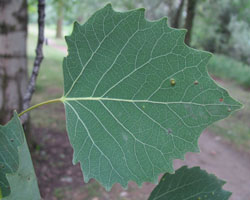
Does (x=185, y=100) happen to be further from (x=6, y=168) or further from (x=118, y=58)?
(x=6, y=168)

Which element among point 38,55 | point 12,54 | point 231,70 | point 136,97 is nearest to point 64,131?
point 12,54

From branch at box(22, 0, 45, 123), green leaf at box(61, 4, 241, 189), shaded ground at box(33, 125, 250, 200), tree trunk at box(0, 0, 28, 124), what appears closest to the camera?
green leaf at box(61, 4, 241, 189)

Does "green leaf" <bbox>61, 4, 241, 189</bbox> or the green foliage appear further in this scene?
the green foliage

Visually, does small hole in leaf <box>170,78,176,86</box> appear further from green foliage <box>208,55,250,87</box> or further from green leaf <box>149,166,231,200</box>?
green foliage <box>208,55,250,87</box>

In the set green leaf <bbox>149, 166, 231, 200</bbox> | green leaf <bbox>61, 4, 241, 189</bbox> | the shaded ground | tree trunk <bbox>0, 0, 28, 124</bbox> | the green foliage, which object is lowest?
the shaded ground

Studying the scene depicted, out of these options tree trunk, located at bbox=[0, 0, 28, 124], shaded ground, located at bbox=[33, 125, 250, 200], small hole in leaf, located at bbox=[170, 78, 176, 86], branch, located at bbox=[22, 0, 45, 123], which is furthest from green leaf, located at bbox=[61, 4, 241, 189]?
tree trunk, located at bbox=[0, 0, 28, 124]
